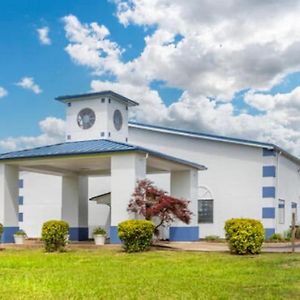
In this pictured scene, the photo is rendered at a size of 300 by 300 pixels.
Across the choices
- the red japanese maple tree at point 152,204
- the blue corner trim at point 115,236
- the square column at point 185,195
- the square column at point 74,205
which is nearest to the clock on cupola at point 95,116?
the square column at point 185,195

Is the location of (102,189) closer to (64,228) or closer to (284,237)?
(284,237)

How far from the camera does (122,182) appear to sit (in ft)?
67.9

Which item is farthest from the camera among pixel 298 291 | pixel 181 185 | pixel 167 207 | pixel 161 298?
pixel 181 185

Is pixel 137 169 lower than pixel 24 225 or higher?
higher

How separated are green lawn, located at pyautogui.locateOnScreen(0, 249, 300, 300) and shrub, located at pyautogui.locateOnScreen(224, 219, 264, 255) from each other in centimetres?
53

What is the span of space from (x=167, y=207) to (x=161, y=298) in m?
11.1

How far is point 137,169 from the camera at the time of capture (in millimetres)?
20719

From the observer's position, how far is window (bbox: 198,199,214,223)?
29266 mm

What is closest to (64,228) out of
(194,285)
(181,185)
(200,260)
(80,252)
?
(80,252)

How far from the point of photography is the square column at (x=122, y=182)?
2052cm

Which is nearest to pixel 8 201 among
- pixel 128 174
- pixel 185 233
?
pixel 128 174

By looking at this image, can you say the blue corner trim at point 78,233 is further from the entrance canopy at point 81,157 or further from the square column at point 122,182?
the square column at point 122,182

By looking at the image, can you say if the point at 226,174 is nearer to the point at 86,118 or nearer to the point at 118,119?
the point at 118,119

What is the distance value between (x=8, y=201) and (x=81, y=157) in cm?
393
